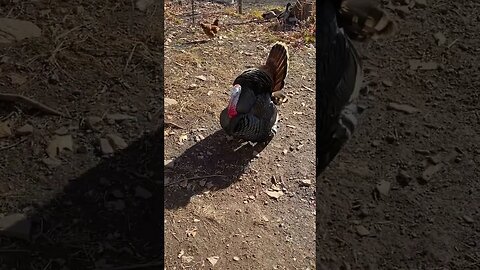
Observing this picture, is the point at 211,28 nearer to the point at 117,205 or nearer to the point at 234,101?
the point at 234,101

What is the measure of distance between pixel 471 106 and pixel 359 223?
232 millimetres

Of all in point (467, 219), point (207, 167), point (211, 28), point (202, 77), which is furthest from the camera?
point (211, 28)

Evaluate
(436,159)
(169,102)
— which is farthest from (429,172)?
(169,102)

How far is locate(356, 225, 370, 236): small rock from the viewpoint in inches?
32.1

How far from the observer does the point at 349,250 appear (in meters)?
0.82

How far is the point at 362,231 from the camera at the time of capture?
815 mm

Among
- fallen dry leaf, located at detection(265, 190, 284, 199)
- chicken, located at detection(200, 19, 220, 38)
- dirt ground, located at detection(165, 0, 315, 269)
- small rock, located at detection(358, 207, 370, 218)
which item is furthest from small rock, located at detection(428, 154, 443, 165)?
chicken, located at detection(200, 19, 220, 38)

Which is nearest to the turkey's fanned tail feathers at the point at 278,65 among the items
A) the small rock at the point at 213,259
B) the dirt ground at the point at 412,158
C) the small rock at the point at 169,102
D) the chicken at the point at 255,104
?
the chicken at the point at 255,104

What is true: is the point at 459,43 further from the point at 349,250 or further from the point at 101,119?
the point at 101,119

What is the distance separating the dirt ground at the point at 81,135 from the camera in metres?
0.77

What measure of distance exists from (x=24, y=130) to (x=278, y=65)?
120cm

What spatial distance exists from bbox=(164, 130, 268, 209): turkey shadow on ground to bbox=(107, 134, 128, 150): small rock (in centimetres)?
81

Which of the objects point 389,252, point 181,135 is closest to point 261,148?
point 181,135

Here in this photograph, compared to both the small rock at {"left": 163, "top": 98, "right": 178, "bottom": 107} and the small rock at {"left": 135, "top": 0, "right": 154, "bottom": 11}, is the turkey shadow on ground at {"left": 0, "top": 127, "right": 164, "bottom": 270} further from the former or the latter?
the small rock at {"left": 163, "top": 98, "right": 178, "bottom": 107}
